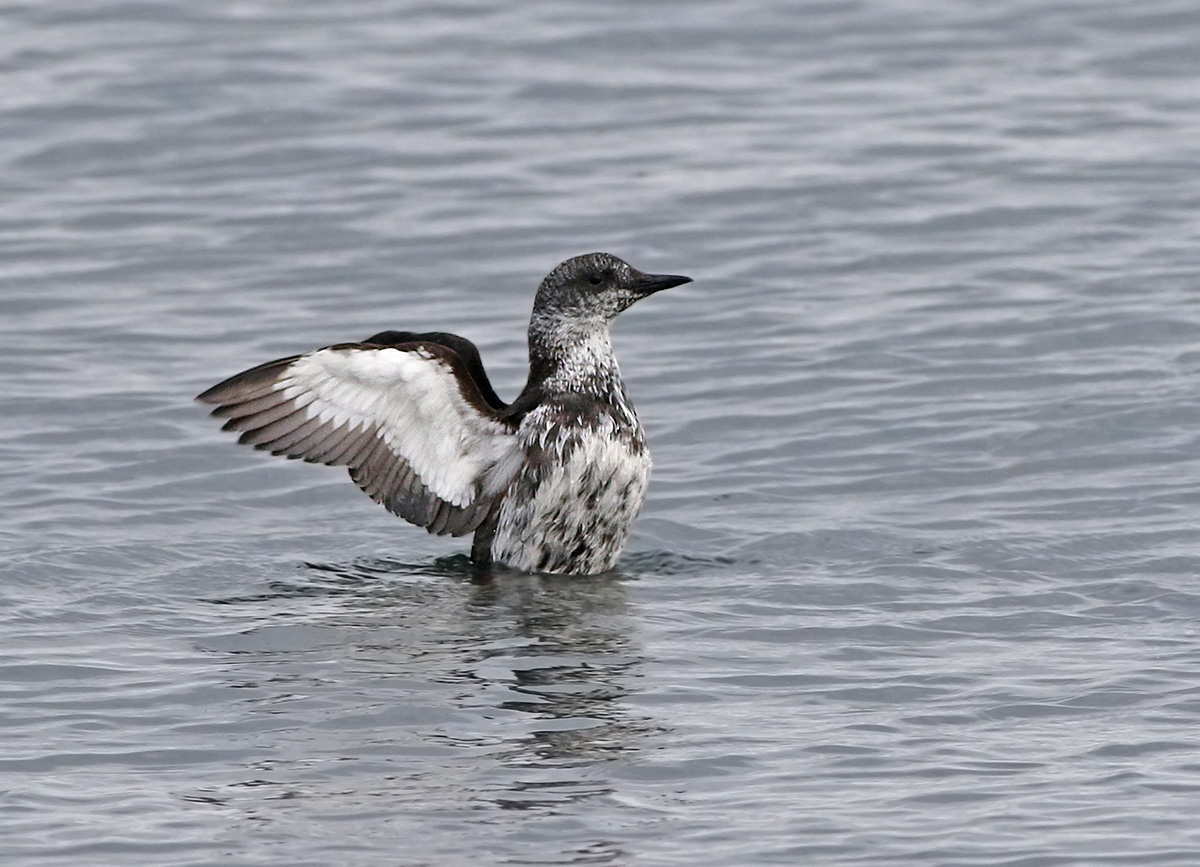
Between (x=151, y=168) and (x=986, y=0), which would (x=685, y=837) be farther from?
(x=986, y=0)

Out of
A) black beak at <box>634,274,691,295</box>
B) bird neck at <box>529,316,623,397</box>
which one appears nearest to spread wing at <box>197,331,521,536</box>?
bird neck at <box>529,316,623,397</box>

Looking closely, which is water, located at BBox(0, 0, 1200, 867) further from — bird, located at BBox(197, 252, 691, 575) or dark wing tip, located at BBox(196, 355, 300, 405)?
dark wing tip, located at BBox(196, 355, 300, 405)

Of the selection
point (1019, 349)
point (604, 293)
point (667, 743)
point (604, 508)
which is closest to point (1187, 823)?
point (667, 743)

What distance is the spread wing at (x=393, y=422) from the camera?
9289 millimetres

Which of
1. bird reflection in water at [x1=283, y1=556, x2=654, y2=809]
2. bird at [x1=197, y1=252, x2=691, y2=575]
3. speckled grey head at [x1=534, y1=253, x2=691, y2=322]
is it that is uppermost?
speckled grey head at [x1=534, y1=253, x2=691, y2=322]

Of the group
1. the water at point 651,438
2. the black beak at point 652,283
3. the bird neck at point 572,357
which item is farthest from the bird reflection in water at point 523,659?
the black beak at point 652,283

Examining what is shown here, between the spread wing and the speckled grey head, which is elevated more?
the speckled grey head

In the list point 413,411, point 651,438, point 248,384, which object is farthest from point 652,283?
point 248,384

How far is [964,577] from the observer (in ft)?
30.4

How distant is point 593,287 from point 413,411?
1.10 metres

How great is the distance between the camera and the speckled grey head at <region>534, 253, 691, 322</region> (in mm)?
9938

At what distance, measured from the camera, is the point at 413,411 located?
31.2 feet

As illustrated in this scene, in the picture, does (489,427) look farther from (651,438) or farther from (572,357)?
(651,438)

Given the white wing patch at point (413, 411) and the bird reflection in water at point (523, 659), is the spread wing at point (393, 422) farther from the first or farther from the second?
the bird reflection in water at point (523, 659)
